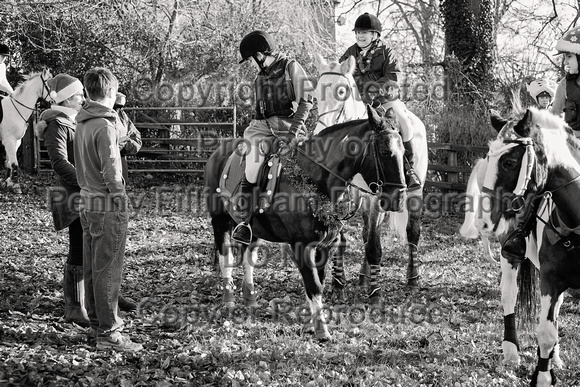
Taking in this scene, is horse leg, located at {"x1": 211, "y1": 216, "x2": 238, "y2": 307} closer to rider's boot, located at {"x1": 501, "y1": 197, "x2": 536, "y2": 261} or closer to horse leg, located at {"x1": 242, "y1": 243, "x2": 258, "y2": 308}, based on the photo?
horse leg, located at {"x1": 242, "y1": 243, "x2": 258, "y2": 308}

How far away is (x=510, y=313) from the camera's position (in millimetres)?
5648

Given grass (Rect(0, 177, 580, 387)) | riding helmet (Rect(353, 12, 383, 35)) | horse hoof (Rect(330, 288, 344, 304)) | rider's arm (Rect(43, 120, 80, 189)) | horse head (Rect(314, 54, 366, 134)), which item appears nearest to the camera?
grass (Rect(0, 177, 580, 387))

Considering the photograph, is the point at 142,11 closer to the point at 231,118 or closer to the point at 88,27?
the point at 88,27

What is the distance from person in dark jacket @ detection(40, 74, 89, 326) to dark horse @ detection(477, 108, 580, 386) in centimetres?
371

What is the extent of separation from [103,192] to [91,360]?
133 centimetres

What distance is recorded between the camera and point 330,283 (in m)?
8.37

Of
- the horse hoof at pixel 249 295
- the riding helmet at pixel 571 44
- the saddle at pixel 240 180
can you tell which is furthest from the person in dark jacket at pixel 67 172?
the riding helmet at pixel 571 44

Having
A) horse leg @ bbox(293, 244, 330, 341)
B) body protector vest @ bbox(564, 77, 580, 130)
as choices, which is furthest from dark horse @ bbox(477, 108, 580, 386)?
body protector vest @ bbox(564, 77, 580, 130)

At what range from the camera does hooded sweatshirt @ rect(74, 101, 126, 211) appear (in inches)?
210

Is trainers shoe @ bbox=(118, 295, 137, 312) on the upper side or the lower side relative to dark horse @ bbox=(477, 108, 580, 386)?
lower

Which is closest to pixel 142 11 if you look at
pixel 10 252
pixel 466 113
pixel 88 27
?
pixel 88 27

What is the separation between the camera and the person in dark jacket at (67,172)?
6219 mm

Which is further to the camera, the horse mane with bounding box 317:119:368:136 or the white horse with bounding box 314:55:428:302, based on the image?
the white horse with bounding box 314:55:428:302

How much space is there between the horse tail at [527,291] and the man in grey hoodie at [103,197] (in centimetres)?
325
